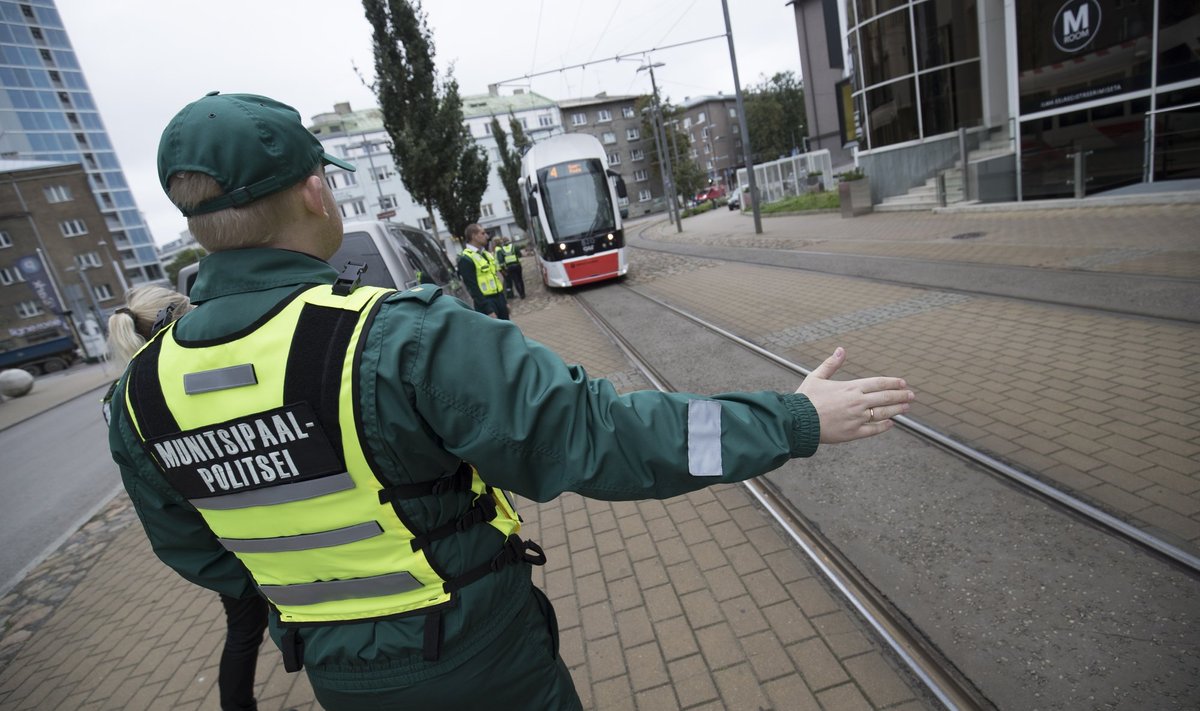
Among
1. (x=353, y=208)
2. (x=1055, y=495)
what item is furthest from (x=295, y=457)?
(x=353, y=208)

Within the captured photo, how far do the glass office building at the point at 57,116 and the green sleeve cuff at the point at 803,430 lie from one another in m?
73.8

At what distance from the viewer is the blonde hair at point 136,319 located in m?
2.90

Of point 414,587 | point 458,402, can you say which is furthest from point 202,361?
point 414,587

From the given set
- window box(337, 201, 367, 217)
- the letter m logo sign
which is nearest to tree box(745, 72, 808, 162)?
window box(337, 201, 367, 217)

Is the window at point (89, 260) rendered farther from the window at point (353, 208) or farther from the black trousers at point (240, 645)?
the black trousers at point (240, 645)

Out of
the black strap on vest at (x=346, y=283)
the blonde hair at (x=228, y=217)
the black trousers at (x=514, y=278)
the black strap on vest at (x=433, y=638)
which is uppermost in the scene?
the blonde hair at (x=228, y=217)

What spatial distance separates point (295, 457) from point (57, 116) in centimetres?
9241

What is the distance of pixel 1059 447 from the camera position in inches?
149

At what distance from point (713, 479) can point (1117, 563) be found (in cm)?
277

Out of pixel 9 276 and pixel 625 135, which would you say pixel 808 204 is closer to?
pixel 625 135

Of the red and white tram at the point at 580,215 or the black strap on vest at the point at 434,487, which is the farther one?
the red and white tram at the point at 580,215

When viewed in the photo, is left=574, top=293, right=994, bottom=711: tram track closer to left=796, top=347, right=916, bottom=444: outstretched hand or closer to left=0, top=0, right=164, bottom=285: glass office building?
left=796, top=347, right=916, bottom=444: outstretched hand

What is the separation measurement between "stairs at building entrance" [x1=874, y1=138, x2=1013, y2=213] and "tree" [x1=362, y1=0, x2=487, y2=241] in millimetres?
14006

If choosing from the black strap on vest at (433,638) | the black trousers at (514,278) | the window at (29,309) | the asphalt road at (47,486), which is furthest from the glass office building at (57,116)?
the black strap on vest at (433,638)
